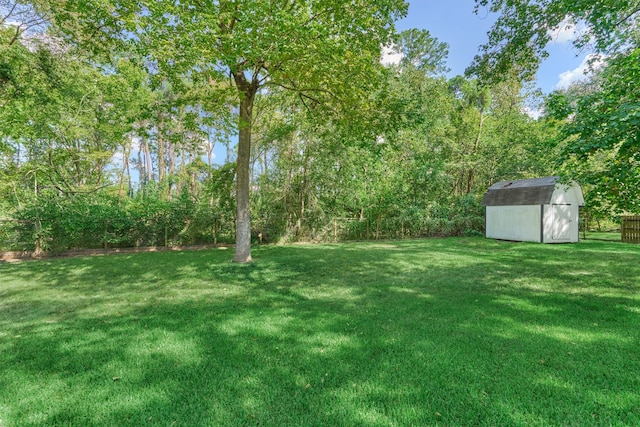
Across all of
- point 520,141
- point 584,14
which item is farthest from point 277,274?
point 520,141

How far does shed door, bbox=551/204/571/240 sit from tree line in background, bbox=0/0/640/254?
2.63 meters

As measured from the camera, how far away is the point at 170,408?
6.06 feet

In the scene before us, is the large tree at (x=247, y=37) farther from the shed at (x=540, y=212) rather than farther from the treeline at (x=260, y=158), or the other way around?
the shed at (x=540, y=212)

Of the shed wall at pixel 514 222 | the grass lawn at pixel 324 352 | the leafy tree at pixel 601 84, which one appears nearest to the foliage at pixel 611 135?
the leafy tree at pixel 601 84

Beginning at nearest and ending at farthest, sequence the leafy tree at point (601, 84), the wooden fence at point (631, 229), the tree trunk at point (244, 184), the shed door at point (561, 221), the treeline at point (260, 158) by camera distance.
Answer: the leafy tree at point (601, 84) → the tree trunk at point (244, 184) → the treeline at point (260, 158) → the wooden fence at point (631, 229) → the shed door at point (561, 221)

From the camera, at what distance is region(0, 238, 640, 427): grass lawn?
5.99 ft

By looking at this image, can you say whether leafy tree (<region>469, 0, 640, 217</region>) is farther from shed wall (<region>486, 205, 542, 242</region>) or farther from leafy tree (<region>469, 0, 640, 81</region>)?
shed wall (<region>486, 205, 542, 242</region>)

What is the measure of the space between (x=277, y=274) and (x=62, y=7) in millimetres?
7825

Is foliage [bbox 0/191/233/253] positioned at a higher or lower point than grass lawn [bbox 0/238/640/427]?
higher

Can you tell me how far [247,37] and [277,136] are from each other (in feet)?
19.7

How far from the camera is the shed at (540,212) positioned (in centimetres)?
1109

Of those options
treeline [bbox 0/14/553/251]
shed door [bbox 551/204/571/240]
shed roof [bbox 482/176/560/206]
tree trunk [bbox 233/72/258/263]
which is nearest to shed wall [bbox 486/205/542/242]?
shed roof [bbox 482/176/560/206]

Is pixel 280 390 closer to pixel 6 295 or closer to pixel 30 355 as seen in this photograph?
pixel 30 355

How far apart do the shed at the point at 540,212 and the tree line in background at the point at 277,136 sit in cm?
196
